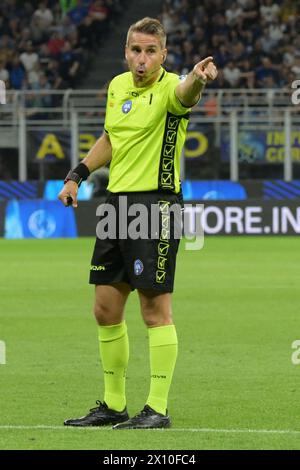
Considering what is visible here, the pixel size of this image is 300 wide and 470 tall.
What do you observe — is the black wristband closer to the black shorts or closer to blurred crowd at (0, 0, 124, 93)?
the black shorts

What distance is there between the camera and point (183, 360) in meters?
9.62

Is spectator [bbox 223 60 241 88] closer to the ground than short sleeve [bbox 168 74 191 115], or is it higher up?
higher up

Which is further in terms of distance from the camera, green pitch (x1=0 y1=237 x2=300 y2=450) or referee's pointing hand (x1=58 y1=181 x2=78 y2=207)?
referee's pointing hand (x1=58 y1=181 x2=78 y2=207)

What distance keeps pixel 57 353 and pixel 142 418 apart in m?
3.23

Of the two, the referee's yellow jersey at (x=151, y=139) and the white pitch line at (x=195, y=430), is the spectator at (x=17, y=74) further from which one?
the white pitch line at (x=195, y=430)

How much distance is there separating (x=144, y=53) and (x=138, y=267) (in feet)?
3.97

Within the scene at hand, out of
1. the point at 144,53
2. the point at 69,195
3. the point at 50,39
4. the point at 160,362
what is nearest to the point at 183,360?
the point at 160,362

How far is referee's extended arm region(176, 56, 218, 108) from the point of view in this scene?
21.3 ft

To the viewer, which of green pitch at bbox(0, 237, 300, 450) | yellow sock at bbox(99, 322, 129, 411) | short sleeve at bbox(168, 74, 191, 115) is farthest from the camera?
yellow sock at bbox(99, 322, 129, 411)

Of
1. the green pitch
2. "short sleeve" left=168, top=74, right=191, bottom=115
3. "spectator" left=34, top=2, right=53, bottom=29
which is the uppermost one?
"spectator" left=34, top=2, right=53, bottom=29

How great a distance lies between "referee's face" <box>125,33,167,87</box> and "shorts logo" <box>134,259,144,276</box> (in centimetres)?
106

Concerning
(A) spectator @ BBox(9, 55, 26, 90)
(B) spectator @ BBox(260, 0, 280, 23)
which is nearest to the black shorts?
(A) spectator @ BBox(9, 55, 26, 90)

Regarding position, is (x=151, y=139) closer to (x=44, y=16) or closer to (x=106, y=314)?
(x=106, y=314)
